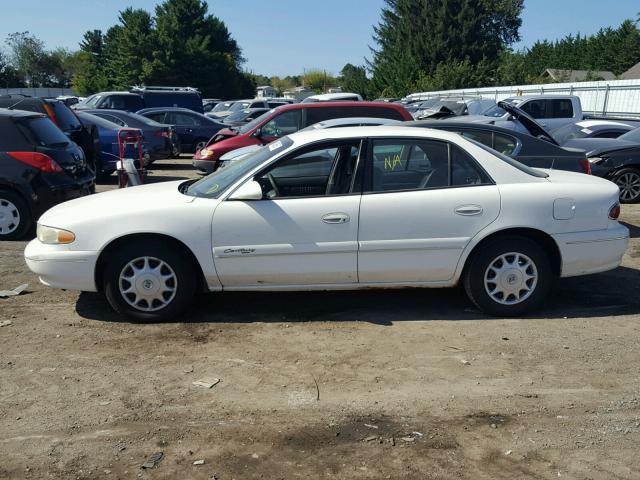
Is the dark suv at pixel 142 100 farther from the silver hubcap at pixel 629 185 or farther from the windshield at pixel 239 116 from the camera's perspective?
the silver hubcap at pixel 629 185

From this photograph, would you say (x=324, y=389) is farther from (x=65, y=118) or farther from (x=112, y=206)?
(x=65, y=118)

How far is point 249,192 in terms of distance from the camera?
5145mm

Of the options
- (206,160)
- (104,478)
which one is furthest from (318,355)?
(206,160)

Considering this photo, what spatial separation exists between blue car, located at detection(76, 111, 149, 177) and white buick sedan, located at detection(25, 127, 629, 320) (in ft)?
27.7

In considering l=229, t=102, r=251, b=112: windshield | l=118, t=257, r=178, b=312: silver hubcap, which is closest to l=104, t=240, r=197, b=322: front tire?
l=118, t=257, r=178, b=312: silver hubcap

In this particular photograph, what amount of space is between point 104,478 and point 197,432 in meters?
0.58

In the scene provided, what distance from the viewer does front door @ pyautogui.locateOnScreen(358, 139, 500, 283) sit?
5207 millimetres

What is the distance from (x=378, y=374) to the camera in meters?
4.39

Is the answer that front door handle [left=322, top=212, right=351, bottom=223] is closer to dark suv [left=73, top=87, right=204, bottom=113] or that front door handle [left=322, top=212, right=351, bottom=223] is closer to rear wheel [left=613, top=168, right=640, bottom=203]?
rear wheel [left=613, top=168, right=640, bottom=203]

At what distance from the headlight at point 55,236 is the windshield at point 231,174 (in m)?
1.03

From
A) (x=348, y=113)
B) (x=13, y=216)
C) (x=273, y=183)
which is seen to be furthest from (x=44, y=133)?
(x=348, y=113)

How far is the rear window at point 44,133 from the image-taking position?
8.39 meters

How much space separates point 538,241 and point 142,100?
22.7 meters

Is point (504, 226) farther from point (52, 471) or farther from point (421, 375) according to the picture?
point (52, 471)
